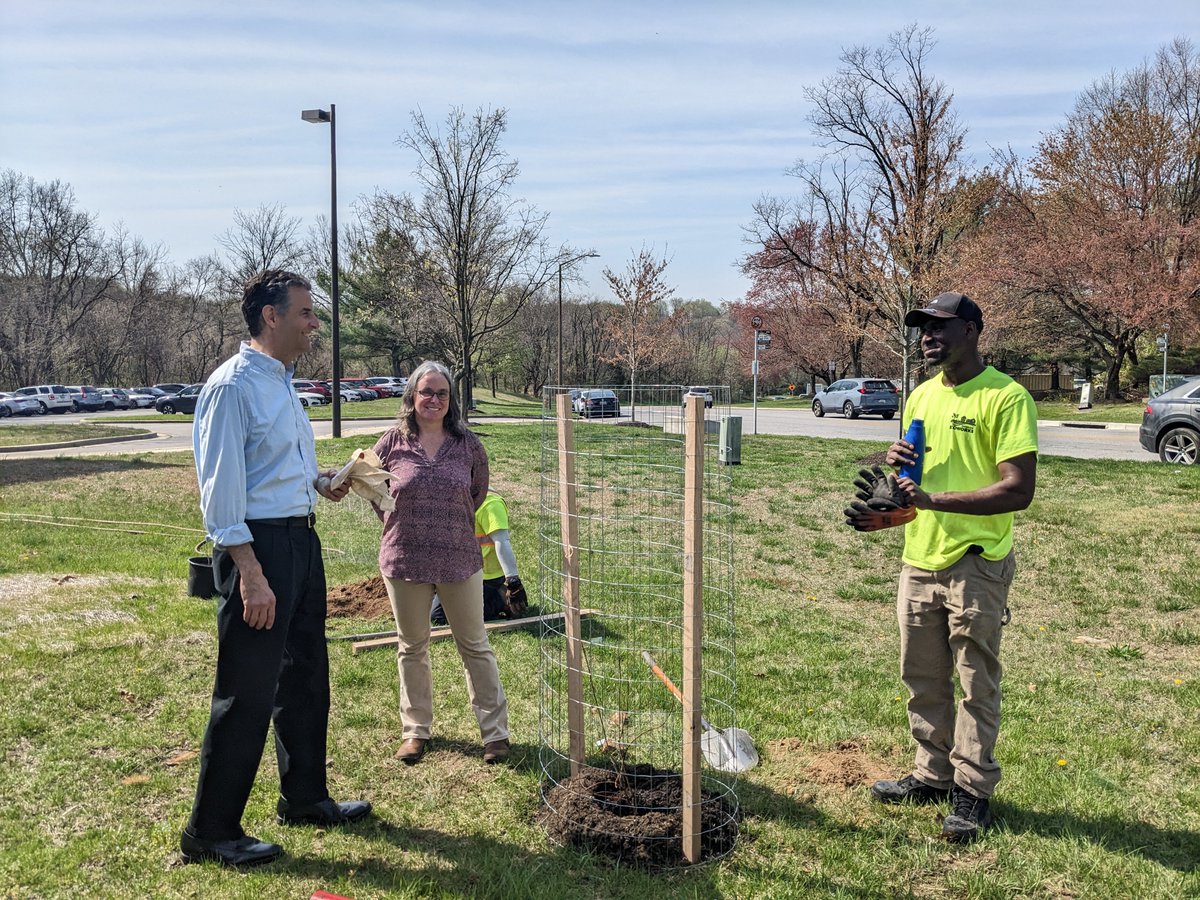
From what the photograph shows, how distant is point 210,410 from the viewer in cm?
329

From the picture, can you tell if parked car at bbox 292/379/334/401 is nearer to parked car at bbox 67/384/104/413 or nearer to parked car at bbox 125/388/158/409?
parked car at bbox 125/388/158/409

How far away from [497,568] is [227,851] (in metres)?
3.24

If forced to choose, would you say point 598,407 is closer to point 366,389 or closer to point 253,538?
point 253,538

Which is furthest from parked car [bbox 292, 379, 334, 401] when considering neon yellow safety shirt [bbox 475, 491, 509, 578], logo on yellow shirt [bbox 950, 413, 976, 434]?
logo on yellow shirt [bbox 950, 413, 976, 434]

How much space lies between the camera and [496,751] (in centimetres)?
436

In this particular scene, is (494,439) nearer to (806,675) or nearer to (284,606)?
(806,675)

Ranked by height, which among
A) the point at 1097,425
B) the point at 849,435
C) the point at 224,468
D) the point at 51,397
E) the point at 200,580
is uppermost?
the point at 51,397

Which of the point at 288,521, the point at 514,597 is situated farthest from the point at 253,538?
the point at 514,597

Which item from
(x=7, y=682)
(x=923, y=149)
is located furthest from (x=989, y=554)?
(x=923, y=149)

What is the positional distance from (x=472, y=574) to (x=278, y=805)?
1289mm

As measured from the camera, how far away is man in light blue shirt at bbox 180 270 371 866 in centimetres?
326

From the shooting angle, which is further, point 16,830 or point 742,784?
point 742,784

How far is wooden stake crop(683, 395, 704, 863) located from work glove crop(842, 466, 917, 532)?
617 mm

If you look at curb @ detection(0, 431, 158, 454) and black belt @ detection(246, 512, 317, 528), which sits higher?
black belt @ detection(246, 512, 317, 528)
